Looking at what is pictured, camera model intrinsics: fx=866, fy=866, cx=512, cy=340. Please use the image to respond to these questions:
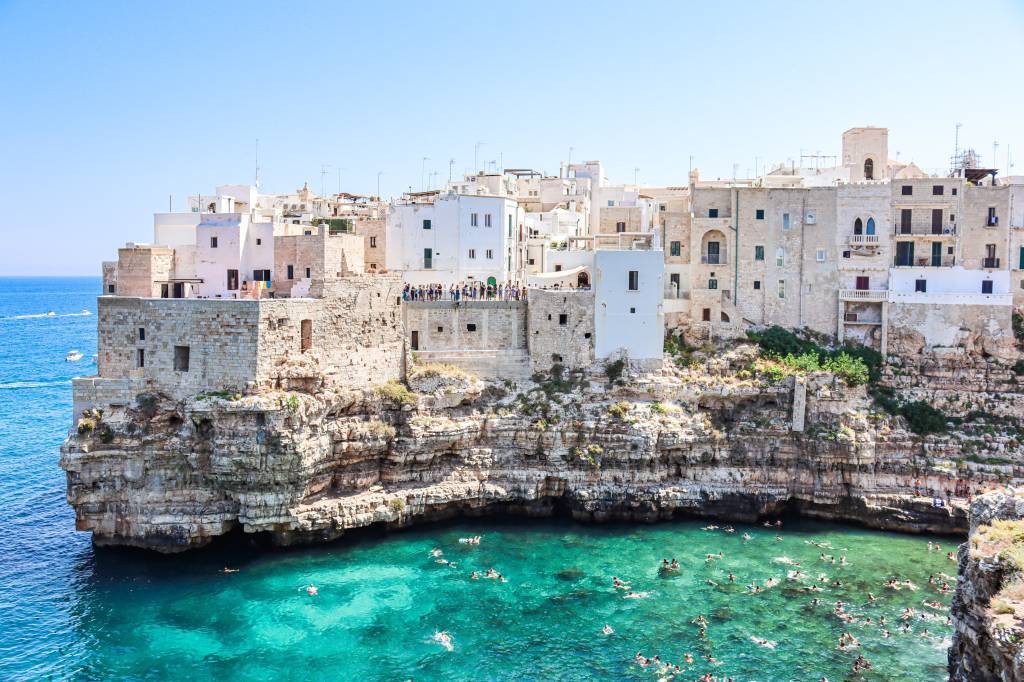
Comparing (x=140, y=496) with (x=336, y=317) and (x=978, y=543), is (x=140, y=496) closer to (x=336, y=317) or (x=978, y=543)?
(x=336, y=317)

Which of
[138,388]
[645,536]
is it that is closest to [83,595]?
[138,388]

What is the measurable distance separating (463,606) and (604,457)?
9.52 m

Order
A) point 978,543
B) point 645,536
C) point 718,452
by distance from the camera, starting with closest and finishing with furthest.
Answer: point 978,543 < point 645,536 < point 718,452

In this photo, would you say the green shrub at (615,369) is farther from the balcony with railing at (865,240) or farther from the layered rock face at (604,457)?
the balcony with railing at (865,240)

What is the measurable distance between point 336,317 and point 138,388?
7315 mm

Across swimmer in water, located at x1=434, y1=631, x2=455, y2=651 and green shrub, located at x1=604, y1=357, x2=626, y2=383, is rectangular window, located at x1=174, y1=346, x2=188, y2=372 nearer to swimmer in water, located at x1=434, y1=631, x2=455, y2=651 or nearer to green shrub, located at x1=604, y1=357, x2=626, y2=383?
swimmer in water, located at x1=434, y1=631, x2=455, y2=651

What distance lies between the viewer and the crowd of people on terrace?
3706 centimetres

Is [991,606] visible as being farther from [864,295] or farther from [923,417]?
[864,295]

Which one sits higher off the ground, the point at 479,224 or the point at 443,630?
the point at 479,224

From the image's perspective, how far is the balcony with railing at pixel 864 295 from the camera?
38.4 meters

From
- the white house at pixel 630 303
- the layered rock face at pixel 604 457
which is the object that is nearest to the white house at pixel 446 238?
the white house at pixel 630 303

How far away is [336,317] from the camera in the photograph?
32688 mm

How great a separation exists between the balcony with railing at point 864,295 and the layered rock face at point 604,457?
16.7ft

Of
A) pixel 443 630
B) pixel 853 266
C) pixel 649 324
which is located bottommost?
pixel 443 630
